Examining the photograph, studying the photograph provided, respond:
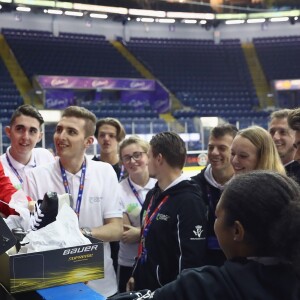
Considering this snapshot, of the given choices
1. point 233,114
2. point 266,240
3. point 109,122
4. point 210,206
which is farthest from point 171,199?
point 233,114

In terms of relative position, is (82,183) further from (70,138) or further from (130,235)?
(130,235)

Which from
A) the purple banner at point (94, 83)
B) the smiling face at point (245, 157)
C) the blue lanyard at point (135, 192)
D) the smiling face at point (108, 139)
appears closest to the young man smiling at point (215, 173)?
the smiling face at point (245, 157)

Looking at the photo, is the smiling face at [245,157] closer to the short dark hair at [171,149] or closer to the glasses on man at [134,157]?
the short dark hair at [171,149]

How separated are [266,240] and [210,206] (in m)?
1.45

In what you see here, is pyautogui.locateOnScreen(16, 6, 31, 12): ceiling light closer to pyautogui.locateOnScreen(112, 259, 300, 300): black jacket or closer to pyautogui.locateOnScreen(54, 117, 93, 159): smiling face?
pyautogui.locateOnScreen(54, 117, 93, 159): smiling face

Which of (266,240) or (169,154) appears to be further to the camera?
(169,154)

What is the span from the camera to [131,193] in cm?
308

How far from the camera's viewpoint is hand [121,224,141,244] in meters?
2.68

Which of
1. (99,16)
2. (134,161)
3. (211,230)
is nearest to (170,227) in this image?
(211,230)

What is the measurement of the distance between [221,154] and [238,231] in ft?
5.50

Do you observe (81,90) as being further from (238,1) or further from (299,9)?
(299,9)

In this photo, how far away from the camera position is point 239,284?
1.01m

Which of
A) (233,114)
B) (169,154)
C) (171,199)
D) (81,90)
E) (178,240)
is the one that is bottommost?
(178,240)

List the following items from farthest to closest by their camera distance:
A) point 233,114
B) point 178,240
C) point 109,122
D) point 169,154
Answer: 1. point 233,114
2. point 109,122
3. point 169,154
4. point 178,240
